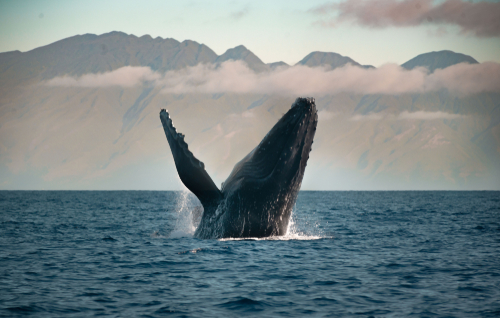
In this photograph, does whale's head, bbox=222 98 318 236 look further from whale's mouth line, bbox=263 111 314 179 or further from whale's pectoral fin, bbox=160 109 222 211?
whale's pectoral fin, bbox=160 109 222 211

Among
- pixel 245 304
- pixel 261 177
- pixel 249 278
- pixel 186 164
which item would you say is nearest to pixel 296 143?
pixel 261 177

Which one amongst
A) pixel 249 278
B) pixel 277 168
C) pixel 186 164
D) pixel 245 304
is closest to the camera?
pixel 245 304

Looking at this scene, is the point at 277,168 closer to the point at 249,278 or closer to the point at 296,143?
the point at 296,143

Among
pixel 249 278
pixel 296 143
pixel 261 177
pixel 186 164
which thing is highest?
pixel 296 143

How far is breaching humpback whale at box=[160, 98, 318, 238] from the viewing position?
11.7 m

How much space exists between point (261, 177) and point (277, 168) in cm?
43

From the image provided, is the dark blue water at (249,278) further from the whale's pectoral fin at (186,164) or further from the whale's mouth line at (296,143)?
the whale's mouth line at (296,143)

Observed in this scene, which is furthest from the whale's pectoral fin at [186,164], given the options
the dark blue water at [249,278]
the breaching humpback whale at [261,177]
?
the dark blue water at [249,278]

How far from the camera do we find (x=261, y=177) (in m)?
12.3

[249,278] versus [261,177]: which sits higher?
[261,177]

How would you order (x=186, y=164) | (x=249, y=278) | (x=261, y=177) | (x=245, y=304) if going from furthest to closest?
(x=261, y=177) < (x=186, y=164) < (x=249, y=278) < (x=245, y=304)

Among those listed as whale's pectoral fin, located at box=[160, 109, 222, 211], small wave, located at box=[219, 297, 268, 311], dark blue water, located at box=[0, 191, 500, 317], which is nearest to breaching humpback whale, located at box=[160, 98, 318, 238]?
whale's pectoral fin, located at box=[160, 109, 222, 211]

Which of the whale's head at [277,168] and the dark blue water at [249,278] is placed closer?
the dark blue water at [249,278]

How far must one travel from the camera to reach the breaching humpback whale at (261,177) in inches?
461
